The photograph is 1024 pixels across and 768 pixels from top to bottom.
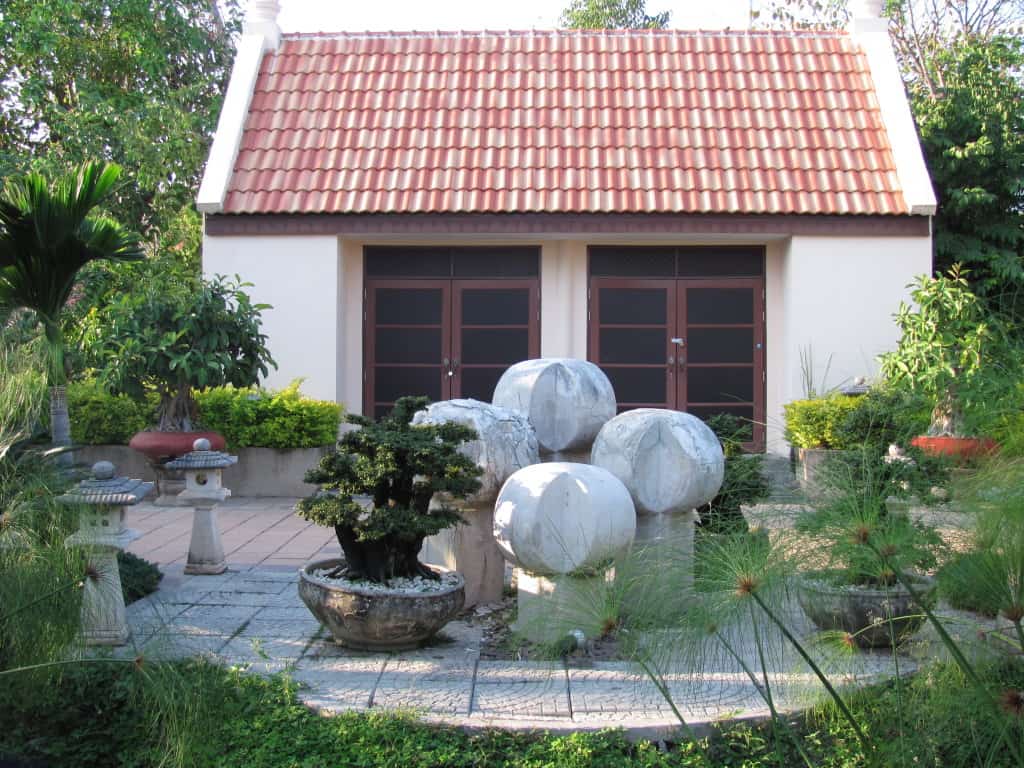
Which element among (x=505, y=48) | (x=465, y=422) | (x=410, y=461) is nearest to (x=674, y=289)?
(x=505, y=48)

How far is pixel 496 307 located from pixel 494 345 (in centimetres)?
49

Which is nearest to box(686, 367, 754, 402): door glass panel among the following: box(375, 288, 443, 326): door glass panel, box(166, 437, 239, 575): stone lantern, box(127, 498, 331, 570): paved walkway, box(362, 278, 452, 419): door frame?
box(362, 278, 452, 419): door frame

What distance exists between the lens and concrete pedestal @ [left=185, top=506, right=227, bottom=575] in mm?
7633

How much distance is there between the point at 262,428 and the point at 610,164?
534 cm

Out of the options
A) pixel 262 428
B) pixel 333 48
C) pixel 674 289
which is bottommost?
pixel 262 428

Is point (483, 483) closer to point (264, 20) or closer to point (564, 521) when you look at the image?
point (564, 521)

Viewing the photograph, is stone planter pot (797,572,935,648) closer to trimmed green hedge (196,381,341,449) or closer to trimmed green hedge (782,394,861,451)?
trimmed green hedge (782,394,861,451)

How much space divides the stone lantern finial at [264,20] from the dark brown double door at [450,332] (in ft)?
13.6

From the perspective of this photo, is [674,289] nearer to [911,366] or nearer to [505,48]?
[911,366]

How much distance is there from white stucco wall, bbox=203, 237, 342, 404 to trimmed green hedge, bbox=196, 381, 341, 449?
1124 mm

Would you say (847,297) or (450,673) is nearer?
(450,673)

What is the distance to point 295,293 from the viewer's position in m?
12.8

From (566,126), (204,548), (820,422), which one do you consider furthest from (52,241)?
(566,126)

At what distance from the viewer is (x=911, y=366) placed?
35.1 feet
